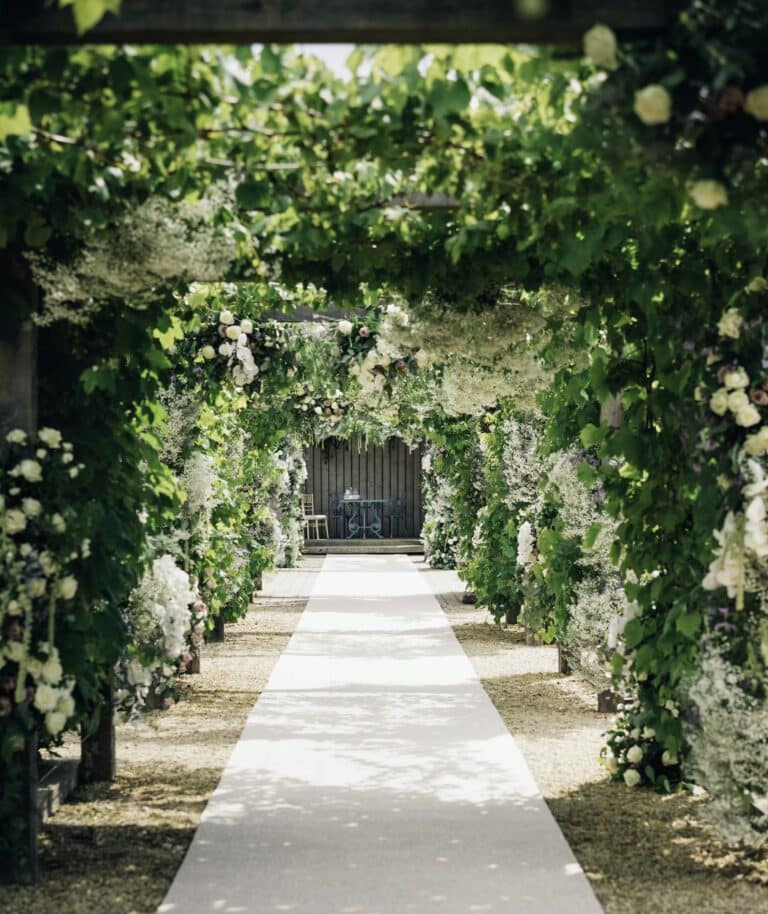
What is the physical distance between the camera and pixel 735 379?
420 cm

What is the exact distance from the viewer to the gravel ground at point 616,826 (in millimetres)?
4195

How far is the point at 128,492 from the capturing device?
529 centimetres

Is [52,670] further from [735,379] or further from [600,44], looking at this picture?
[600,44]

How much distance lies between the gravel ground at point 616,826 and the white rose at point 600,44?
2.67m

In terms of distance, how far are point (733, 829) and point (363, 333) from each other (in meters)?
5.33

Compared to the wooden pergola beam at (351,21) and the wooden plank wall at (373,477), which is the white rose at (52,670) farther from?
the wooden plank wall at (373,477)

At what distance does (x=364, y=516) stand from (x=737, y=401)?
2204cm

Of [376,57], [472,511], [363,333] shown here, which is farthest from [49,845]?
[472,511]

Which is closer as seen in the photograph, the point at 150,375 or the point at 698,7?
the point at 698,7

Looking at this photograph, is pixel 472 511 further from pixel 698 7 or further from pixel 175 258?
pixel 698 7

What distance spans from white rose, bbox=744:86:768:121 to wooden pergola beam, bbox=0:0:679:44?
26 centimetres

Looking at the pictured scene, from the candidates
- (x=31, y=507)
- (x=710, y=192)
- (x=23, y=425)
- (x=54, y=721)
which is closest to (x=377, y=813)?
(x=54, y=721)

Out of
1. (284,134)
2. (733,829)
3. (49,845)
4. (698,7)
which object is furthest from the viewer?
(49,845)

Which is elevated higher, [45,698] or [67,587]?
[67,587]
